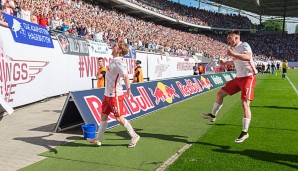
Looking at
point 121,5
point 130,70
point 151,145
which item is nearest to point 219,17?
point 121,5

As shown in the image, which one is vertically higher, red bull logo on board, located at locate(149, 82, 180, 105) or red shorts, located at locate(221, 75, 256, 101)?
red shorts, located at locate(221, 75, 256, 101)

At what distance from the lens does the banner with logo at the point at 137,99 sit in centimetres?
751

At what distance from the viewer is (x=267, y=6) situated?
3310 inches

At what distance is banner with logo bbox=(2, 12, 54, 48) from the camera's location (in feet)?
35.2

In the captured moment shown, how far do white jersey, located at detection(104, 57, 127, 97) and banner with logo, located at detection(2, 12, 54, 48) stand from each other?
6066mm

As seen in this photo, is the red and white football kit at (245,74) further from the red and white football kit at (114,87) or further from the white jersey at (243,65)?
the red and white football kit at (114,87)

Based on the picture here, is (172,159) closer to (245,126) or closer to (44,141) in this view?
(245,126)

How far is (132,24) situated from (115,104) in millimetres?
35768

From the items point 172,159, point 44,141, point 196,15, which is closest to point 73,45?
point 44,141

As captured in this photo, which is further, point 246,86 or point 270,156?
point 246,86

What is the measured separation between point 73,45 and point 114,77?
1000cm

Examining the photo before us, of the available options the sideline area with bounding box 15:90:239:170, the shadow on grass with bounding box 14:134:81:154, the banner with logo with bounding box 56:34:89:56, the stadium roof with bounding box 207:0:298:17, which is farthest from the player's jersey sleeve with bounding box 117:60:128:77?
the stadium roof with bounding box 207:0:298:17

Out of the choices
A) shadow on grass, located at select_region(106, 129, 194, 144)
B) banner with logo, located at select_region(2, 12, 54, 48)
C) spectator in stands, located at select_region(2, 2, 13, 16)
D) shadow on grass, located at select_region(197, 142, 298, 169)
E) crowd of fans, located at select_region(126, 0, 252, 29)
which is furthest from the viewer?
crowd of fans, located at select_region(126, 0, 252, 29)

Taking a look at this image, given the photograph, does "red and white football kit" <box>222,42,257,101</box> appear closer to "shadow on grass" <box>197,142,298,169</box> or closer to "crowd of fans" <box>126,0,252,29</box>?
"shadow on grass" <box>197,142,298,169</box>
